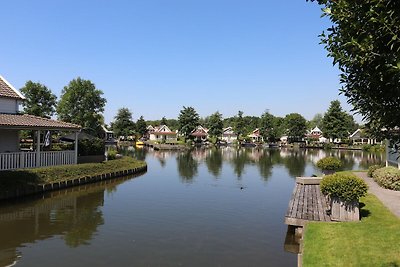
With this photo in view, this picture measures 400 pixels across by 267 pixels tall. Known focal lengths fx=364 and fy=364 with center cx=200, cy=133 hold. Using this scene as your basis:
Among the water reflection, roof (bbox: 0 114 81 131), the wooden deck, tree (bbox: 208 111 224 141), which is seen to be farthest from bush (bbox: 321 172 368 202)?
tree (bbox: 208 111 224 141)

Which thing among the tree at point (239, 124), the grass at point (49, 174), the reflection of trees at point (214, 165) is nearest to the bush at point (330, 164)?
the reflection of trees at point (214, 165)

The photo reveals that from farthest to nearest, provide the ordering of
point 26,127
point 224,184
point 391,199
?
point 224,184 → point 26,127 → point 391,199

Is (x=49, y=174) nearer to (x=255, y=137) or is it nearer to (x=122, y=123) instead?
(x=122, y=123)

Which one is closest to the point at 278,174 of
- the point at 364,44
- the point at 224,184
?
the point at 224,184

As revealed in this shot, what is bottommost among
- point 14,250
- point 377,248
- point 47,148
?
point 14,250

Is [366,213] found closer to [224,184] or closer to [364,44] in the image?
[364,44]

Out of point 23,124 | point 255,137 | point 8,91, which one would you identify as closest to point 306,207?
point 23,124

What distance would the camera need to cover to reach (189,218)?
17719 millimetres

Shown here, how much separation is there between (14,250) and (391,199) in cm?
1585

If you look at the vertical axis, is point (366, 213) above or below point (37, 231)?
above

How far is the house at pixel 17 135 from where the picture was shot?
22984 mm

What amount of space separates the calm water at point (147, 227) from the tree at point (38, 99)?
29794mm

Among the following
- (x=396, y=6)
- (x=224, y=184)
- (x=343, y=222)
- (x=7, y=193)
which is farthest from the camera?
(x=224, y=184)

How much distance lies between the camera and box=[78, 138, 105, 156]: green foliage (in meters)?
32.3
